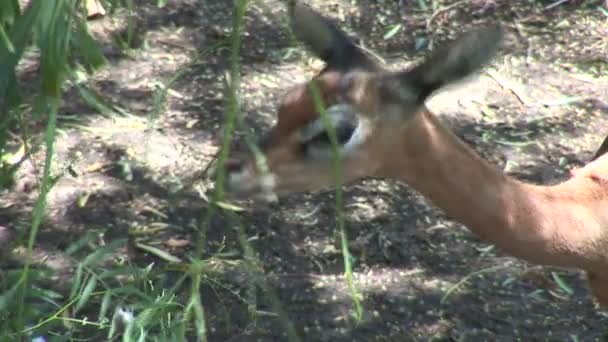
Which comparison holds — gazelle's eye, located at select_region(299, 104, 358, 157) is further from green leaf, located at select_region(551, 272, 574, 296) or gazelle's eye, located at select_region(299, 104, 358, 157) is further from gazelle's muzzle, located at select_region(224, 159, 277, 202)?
green leaf, located at select_region(551, 272, 574, 296)

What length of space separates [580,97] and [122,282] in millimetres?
2249

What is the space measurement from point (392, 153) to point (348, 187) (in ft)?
5.25

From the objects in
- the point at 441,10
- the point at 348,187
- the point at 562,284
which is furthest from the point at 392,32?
the point at 562,284

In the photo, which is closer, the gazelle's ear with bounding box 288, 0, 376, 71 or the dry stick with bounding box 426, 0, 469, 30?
the gazelle's ear with bounding box 288, 0, 376, 71

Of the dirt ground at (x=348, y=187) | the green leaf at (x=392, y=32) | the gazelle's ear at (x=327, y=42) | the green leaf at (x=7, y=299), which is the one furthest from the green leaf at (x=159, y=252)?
the green leaf at (x=392, y=32)

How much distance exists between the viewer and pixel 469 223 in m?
2.68

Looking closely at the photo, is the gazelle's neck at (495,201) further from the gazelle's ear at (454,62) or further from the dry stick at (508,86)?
the dry stick at (508,86)

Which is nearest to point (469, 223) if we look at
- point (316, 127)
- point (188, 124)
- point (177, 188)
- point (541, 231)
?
point (541, 231)

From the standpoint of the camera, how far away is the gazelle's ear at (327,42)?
2.70m

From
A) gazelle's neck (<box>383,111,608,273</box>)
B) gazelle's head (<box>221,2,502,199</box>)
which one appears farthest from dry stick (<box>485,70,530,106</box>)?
gazelle's head (<box>221,2,502,199</box>)

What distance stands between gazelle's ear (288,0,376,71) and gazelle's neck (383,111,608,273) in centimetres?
22

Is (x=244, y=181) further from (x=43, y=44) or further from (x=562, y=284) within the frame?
(x=562, y=284)

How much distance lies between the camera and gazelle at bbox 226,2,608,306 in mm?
2572

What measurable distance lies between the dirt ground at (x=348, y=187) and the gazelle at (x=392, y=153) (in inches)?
21.7
